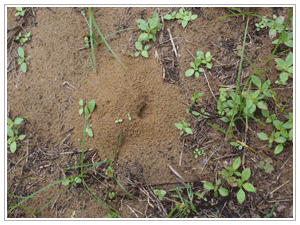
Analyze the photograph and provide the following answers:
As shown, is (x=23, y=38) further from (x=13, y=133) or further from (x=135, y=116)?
(x=135, y=116)

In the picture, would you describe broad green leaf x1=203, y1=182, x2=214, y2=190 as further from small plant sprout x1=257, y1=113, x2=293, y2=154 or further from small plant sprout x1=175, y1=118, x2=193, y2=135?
small plant sprout x1=257, y1=113, x2=293, y2=154

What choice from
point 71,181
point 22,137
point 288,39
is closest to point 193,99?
point 288,39

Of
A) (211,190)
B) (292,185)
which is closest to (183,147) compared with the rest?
(211,190)

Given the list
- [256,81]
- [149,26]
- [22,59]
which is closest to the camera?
[256,81]

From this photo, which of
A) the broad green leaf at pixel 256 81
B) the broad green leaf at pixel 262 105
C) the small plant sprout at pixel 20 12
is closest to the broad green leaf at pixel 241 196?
the broad green leaf at pixel 262 105

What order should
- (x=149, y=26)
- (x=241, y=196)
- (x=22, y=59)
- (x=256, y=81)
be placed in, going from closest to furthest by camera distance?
(x=241, y=196), (x=256, y=81), (x=149, y=26), (x=22, y=59)

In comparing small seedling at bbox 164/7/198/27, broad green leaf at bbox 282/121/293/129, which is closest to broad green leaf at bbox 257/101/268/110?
broad green leaf at bbox 282/121/293/129

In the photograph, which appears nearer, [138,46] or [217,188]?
[217,188]
